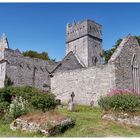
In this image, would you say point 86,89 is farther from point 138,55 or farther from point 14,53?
point 14,53

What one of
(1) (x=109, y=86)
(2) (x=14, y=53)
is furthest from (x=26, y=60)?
(1) (x=109, y=86)

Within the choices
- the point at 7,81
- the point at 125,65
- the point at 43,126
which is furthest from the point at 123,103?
the point at 7,81

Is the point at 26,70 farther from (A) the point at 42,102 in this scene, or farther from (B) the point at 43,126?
(B) the point at 43,126

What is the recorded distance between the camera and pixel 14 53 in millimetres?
38000

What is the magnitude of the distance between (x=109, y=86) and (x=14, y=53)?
49.5ft

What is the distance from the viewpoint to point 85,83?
30.6m

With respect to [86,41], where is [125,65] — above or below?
below

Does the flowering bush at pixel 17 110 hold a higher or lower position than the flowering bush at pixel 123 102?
lower

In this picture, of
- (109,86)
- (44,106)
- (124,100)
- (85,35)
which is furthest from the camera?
(85,35)

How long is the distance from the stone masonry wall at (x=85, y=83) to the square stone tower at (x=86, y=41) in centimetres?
2606

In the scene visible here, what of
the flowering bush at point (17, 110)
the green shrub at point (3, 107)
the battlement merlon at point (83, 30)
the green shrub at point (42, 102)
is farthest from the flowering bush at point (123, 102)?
the battlement merlon at point (83, 30)

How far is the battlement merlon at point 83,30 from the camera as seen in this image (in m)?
61.8

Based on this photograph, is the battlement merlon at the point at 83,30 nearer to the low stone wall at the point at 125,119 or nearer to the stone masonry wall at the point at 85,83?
the stone masonry wall at the point at 85,83

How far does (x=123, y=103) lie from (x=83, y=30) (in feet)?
155
